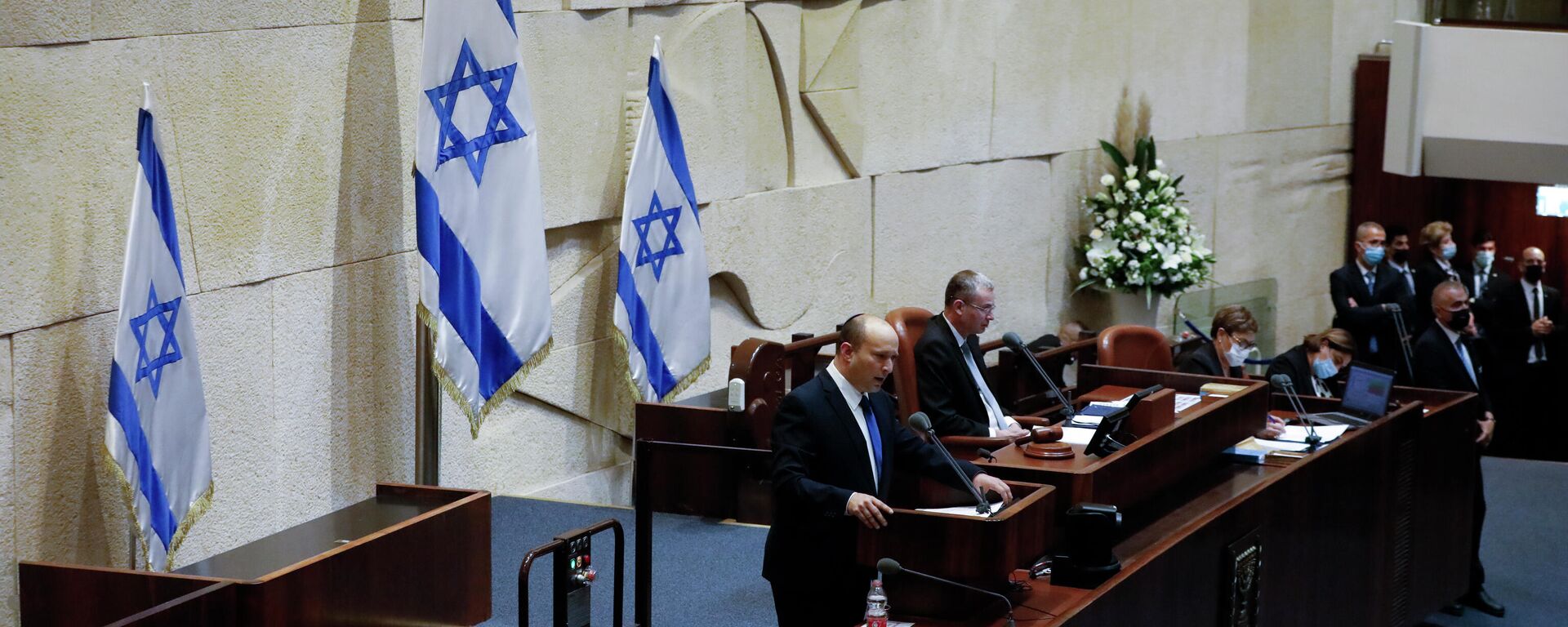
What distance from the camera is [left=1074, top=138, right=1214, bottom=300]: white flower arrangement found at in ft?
31.4

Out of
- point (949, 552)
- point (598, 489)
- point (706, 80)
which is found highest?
point (706, 80)

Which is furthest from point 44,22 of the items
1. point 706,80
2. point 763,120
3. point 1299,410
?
point 1299,410

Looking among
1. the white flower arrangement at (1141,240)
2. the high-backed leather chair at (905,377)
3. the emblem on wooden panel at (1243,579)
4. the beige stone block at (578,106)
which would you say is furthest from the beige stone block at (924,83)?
the emblem on wooden panel at (1243,579)

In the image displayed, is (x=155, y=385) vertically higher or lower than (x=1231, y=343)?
higher

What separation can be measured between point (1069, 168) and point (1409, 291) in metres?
2.21

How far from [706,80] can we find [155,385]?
320 cm

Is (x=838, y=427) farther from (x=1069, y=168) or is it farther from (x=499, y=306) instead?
(x=1069, y=168)

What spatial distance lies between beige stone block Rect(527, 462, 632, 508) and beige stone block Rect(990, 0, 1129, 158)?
10.4 feet

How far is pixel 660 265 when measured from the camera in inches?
253

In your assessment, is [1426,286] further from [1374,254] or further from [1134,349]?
[1134,349]

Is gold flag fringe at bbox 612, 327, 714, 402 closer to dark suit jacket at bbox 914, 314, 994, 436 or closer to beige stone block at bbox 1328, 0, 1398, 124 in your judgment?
dark suit jacket at bbox 914, 314, 994, 436

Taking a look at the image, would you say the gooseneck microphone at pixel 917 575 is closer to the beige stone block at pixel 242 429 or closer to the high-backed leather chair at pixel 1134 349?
the beige stone block at pixel 242 429

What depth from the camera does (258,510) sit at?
5234 mm

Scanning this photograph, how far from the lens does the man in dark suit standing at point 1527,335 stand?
34.7 ft
